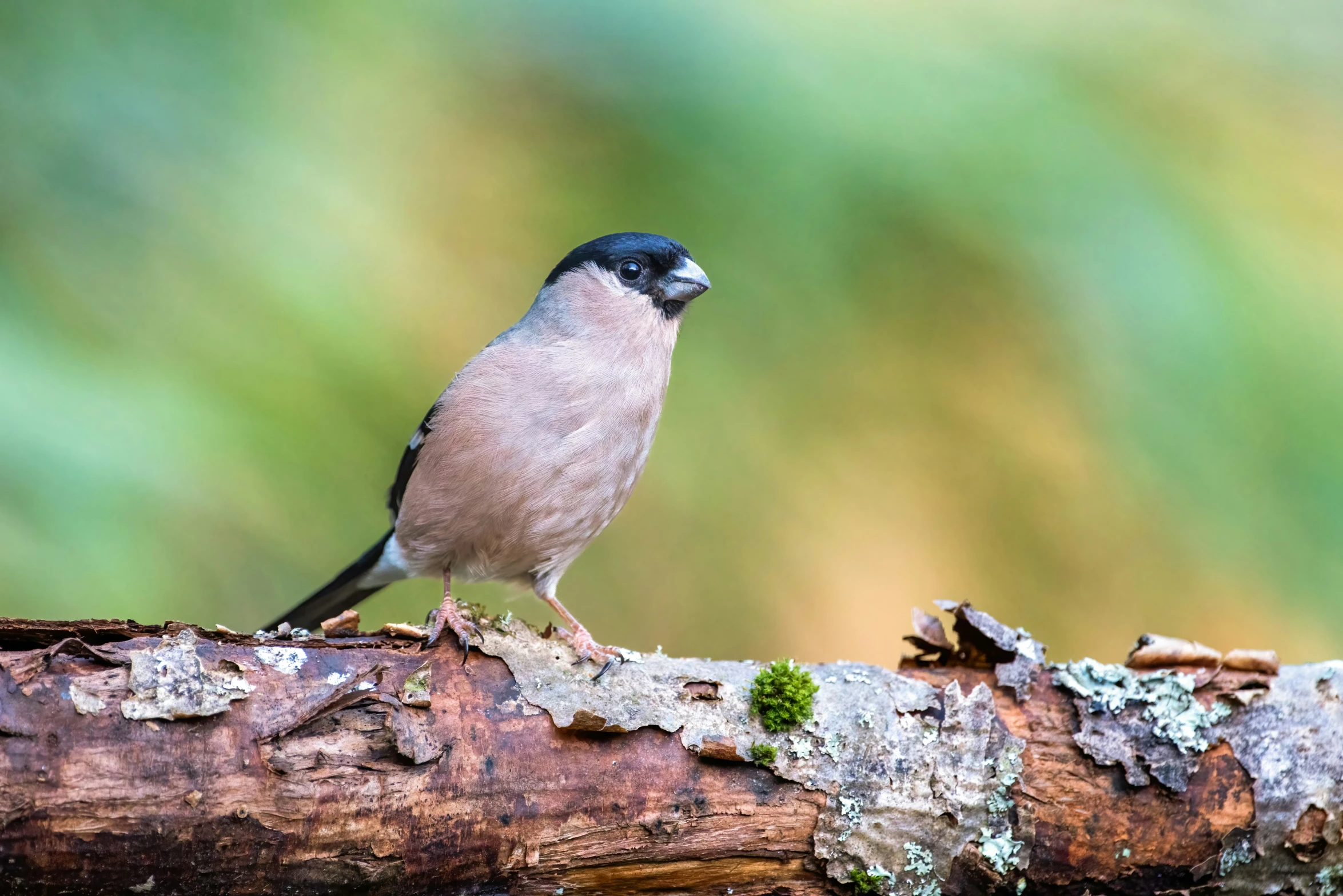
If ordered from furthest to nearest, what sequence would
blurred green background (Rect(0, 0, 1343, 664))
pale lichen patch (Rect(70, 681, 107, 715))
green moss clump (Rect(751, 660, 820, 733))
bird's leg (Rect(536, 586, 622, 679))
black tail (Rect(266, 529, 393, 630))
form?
1. blurred green background (Rect(0, 0, 1343, 664))
2. black tail (Rect(266, 529, 393, 630))
3. bird's leg (Rect(536, 586, 622, 679))
4. green moss clump (Rect(751, 660, 820, 733))
5. pale lichen patch (Rect(70, 681, 107, 715))

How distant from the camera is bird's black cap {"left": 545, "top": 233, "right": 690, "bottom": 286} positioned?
143 inches

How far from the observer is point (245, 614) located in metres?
3.89

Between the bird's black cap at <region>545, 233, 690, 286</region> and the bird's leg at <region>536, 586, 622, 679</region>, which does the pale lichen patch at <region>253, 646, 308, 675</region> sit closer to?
the bird's leg at <region>536, 586, 622, 679</region>

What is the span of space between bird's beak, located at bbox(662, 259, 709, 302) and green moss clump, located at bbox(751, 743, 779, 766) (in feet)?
5.33

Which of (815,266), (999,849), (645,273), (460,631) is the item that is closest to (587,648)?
(460,631)

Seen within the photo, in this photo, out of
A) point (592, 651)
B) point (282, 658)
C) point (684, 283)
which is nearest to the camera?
point (282, 658)

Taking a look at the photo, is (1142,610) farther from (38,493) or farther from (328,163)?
(38,493)

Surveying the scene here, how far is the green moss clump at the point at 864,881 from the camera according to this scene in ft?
8.77

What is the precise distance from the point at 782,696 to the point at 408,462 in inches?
65.6

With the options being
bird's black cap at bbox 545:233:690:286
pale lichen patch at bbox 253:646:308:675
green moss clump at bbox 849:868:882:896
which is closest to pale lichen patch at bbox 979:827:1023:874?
green moss clump at bbox 849:868:882:896

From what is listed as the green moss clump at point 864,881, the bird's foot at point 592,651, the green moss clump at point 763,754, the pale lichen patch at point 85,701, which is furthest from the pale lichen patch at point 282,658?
the green moss clump at point 864,881

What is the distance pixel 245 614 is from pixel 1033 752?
2.81 metres

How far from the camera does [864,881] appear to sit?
2676 mm

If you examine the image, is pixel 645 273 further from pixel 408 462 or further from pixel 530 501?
pixel 408 462
